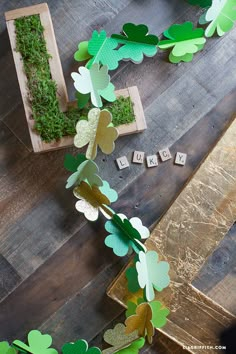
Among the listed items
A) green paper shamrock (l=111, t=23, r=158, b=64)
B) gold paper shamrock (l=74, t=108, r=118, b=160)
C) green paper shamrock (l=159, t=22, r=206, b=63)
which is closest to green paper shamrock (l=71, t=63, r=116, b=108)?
gold paper shamrock (l=74, t=108, r=118, b=160)

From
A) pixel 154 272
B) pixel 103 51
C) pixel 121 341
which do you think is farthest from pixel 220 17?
pixel 121 341

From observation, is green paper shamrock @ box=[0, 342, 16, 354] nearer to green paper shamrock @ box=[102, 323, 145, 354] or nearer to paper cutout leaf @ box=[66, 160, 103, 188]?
green paper shamrock @ box=[102, 323, 145, 354]

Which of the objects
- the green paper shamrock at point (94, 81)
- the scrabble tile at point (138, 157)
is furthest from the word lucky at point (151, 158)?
the green paper shamrock at point (94, 81)

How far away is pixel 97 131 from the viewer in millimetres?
1610

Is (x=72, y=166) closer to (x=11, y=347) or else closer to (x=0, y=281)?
(x=0, y=281)

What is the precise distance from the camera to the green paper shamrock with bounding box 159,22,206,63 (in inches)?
69.2

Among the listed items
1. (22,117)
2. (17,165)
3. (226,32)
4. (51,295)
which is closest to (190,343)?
(51,295)

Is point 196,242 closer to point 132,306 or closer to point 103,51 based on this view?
point 132,306

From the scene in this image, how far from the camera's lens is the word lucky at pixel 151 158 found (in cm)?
179

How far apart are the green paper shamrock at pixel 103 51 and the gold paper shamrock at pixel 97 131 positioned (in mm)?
222

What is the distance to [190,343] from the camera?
173 centimetres

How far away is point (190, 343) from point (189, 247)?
342 millimetres

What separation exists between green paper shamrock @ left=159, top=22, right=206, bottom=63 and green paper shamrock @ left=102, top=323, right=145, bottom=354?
3.33ft

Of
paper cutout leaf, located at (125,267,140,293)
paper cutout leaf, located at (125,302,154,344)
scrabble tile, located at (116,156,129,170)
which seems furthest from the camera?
scrabble tile, located at (116,156,129,170)
